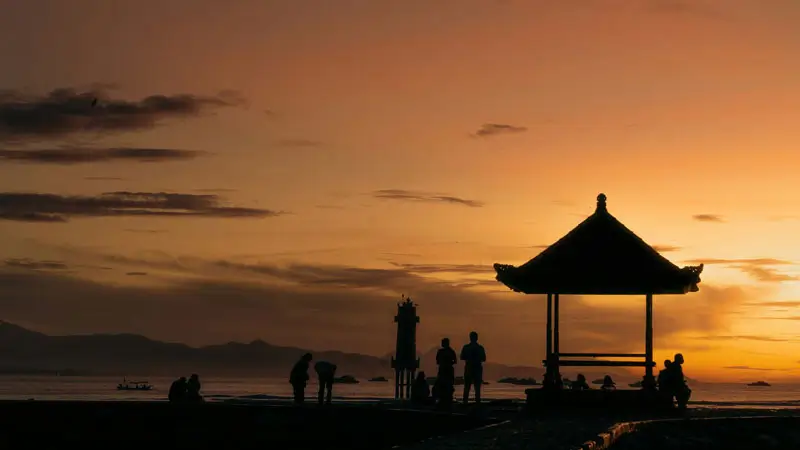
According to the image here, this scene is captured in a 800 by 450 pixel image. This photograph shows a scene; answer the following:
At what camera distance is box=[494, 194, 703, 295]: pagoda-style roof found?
3228 centimetres

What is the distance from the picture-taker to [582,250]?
3266cm

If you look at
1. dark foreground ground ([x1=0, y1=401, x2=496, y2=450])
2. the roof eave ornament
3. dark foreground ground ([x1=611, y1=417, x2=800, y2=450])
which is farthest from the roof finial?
dark foreground ground ([x1=0, y1=401, x2=496, y2=450])

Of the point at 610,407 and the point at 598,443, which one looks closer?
the point at 598,443

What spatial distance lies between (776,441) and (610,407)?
161 inches

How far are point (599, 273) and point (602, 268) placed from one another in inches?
5.8

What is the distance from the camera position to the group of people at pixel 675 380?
35562 millimetres

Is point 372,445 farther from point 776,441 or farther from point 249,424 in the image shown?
point 776,441

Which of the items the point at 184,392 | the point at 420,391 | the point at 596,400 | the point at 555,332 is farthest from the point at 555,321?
the point at 184,392

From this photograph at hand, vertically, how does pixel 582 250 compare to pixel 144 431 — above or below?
above

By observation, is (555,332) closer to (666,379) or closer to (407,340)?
(666,379)

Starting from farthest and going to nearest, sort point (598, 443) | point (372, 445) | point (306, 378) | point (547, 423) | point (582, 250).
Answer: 1. point (306, 378)
2. point (582, 250)
3. point (372, 445)
4. point (547, 423)
5. point (598, 443)

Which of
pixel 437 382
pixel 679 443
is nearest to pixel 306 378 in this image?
pixel 437 382

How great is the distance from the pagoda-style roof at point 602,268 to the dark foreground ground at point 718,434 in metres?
3.80

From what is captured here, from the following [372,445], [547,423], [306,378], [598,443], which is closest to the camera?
[598,443]
